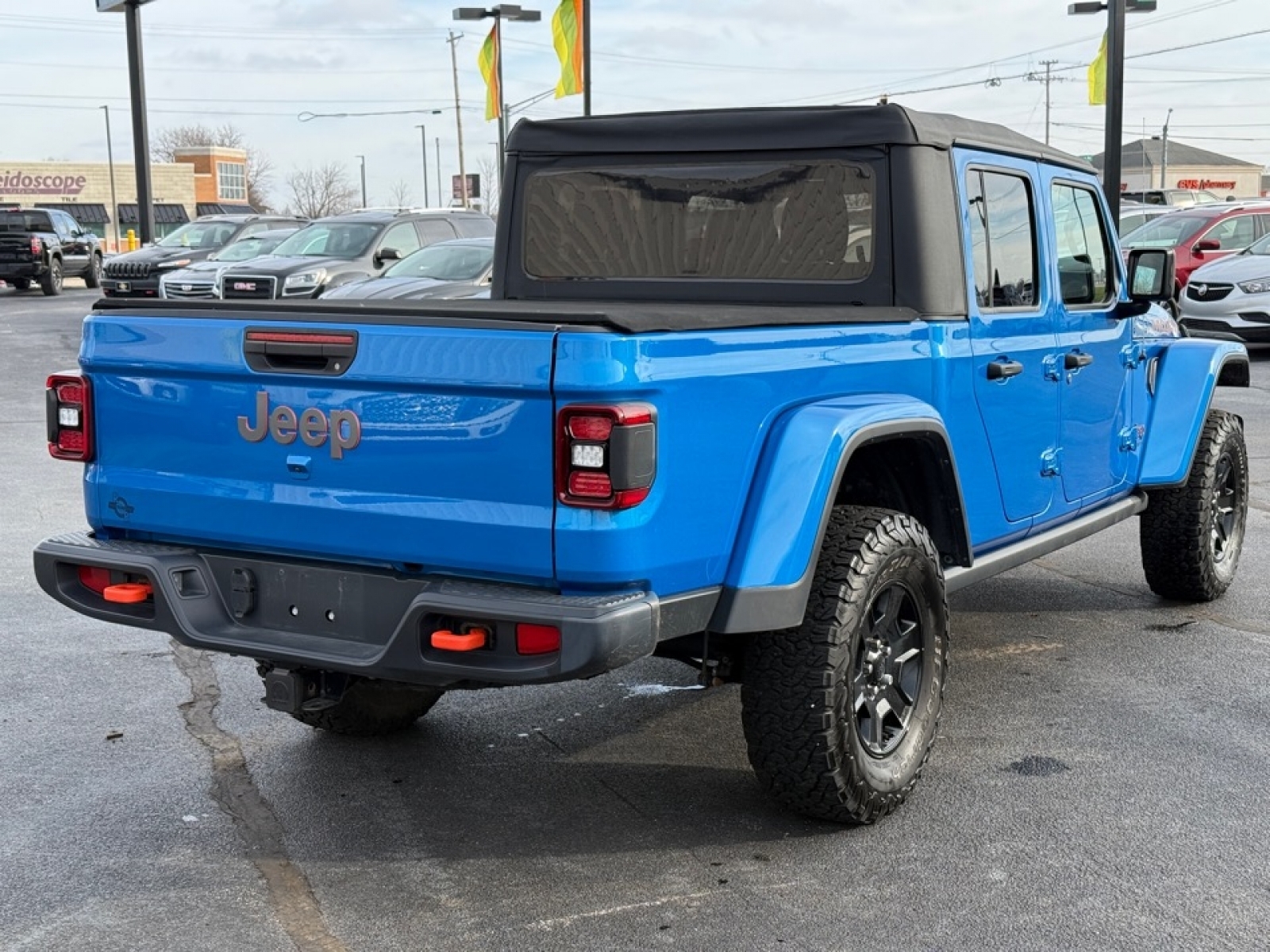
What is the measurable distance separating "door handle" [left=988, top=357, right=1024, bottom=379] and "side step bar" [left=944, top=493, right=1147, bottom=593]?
0.61 meters

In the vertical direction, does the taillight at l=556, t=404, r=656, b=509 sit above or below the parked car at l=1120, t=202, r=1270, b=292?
below

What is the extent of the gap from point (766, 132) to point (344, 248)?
14.5m

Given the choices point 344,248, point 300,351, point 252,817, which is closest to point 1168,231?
point 344,248

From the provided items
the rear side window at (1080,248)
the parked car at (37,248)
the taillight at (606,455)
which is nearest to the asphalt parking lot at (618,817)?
the taillight at (606,455)

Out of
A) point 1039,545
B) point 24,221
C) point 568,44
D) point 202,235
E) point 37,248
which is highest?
point 568,44

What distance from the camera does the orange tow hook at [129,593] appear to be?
4062 mm

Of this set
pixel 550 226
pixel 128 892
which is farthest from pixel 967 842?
pixel 550 226

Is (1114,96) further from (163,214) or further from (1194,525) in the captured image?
(163,214)

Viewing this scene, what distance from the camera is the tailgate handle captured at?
3.70m

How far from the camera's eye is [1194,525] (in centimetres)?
650

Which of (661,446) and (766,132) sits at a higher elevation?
(766,132)

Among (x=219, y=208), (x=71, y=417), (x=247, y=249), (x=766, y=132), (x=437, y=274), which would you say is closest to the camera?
(x=71, y=417)

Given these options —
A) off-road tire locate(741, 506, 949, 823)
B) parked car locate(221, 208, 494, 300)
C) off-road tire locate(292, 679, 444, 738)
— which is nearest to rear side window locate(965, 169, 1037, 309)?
off-road tire locate(741, 506, 949, 823)

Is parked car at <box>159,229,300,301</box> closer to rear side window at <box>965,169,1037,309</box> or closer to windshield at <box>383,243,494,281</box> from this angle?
windshield at <box>383,243,494,281</box>
